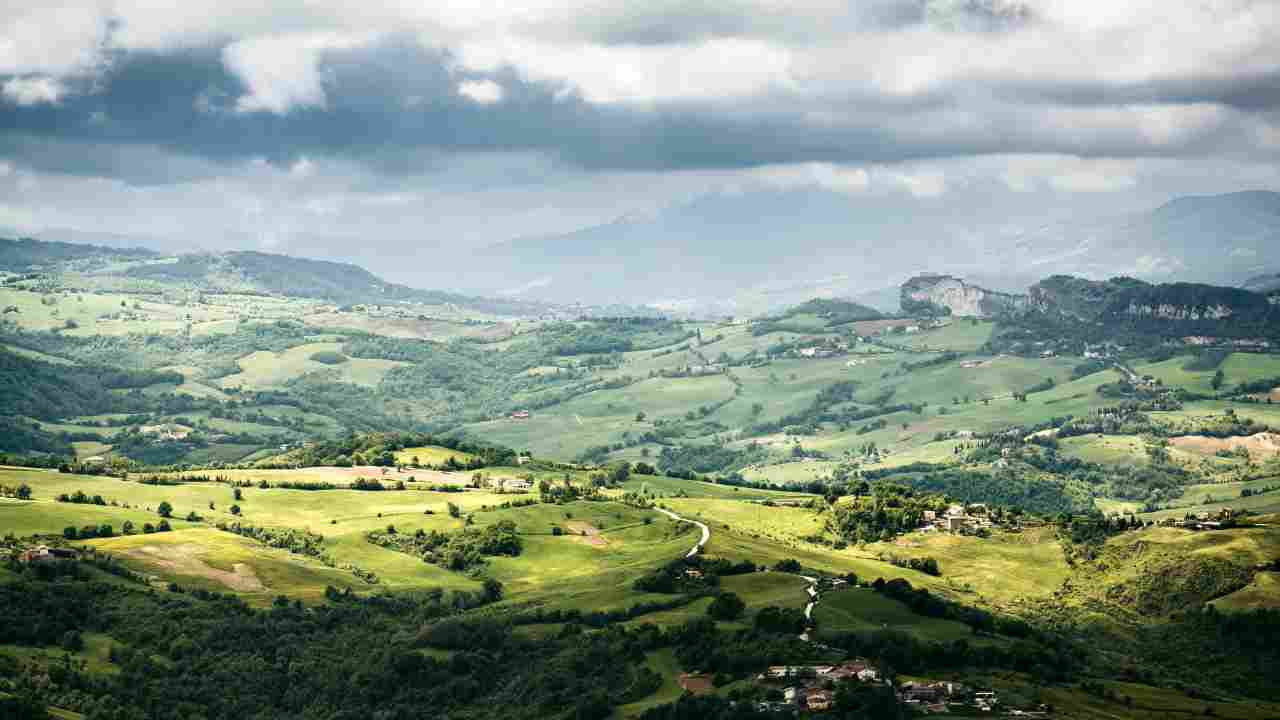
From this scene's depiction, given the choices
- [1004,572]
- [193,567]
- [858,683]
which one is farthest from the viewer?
[1004,572]

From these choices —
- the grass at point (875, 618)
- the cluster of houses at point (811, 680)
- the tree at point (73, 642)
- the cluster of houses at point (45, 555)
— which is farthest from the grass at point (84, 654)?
the grass at point (875, 618)

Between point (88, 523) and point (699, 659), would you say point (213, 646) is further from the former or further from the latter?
point (699, 659)

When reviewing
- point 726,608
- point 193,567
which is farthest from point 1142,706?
point 193,567

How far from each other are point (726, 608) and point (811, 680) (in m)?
26.2

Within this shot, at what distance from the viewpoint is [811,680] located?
128250mm

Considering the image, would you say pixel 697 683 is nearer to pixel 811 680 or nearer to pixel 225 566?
pixel 811 680

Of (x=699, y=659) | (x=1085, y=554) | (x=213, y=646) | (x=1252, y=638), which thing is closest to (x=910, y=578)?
(x=1085, y=554)

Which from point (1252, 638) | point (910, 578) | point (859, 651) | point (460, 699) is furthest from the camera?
point (910, 578)

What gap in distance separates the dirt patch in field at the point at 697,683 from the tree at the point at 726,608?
1568cm

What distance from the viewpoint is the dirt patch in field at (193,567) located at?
574 feet

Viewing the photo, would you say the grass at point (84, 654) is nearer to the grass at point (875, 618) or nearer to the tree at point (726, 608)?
the tree at point (726, 608)

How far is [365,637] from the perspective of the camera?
16488 cm

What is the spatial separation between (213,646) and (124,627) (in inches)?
370

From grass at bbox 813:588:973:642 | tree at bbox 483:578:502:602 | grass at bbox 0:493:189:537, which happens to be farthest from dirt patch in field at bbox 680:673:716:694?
grass at bbox 0:493:189:537
